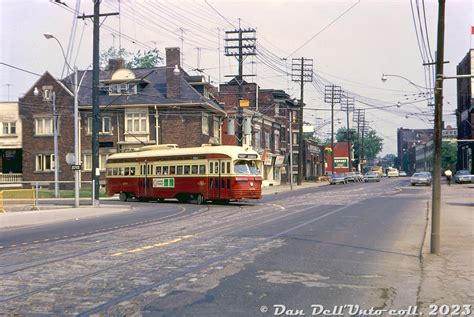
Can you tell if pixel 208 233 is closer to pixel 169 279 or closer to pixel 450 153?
pixel 169 279

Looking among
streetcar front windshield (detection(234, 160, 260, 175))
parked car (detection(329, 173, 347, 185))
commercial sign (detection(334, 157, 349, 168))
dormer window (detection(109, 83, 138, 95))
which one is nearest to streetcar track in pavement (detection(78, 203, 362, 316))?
streetcar front windshield (detection(234, 160, 260, 175))

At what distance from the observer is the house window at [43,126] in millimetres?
55750

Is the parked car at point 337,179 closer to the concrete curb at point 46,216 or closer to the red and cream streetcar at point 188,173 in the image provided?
the red and cream streetcar at point 188,173

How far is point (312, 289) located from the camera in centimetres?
882

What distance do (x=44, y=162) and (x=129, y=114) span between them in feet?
31.4

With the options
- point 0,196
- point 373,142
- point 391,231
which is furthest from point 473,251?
point 373,142

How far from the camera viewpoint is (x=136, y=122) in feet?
180

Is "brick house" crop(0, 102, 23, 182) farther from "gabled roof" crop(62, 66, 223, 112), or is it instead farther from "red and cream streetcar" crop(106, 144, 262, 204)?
"red and cream streetcar" crop(106, 144, 262, 204)

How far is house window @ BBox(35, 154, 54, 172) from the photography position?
55688mm

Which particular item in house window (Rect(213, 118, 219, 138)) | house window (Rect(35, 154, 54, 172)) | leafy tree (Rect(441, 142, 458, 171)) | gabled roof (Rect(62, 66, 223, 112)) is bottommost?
house window (Rect(35, 154, 54, 172))

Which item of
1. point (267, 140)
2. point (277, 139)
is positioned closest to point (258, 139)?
point (267, 140)

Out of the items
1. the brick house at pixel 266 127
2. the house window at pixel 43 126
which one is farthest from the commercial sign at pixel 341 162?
the house window at pixel 43 126

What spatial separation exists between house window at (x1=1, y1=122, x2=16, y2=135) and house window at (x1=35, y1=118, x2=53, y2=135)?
20.7ft

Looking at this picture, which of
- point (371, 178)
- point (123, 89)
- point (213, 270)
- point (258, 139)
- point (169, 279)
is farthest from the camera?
point (371, 178)
